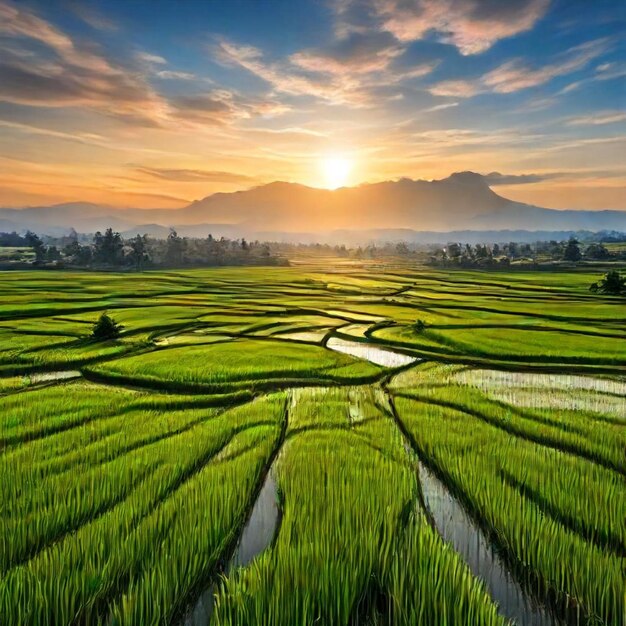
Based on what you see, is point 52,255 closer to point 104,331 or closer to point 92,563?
point 104,331

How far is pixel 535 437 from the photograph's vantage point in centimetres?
782

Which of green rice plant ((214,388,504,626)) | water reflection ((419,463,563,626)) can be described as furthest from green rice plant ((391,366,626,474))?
green rice plant ((214,388,504,626))

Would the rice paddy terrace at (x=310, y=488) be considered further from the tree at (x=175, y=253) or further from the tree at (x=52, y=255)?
the tree at (x=52, y=255)

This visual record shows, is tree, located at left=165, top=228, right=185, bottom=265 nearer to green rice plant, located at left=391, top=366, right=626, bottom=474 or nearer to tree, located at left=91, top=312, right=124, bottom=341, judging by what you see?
tree, located at left=91, top=312, right=124, bottom=341

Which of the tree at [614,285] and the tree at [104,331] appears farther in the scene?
the tree at [614,285]

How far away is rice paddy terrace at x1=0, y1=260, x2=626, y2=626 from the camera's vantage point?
3838 mm

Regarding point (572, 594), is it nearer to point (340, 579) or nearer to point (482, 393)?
point (340, 579)

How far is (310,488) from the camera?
19.2ft

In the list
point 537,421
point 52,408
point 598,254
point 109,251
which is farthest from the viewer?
point 109,251

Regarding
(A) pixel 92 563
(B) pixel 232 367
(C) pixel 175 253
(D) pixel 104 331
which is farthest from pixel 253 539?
(C) pixel 175 253

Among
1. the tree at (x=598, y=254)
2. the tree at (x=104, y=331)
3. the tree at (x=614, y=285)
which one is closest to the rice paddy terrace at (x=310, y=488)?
the tree at (x=104, y=331)

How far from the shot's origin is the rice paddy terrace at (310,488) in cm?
384

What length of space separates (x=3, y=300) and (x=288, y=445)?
27.5 m

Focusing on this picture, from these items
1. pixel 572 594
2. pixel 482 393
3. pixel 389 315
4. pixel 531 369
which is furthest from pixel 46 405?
pixel 389 315
